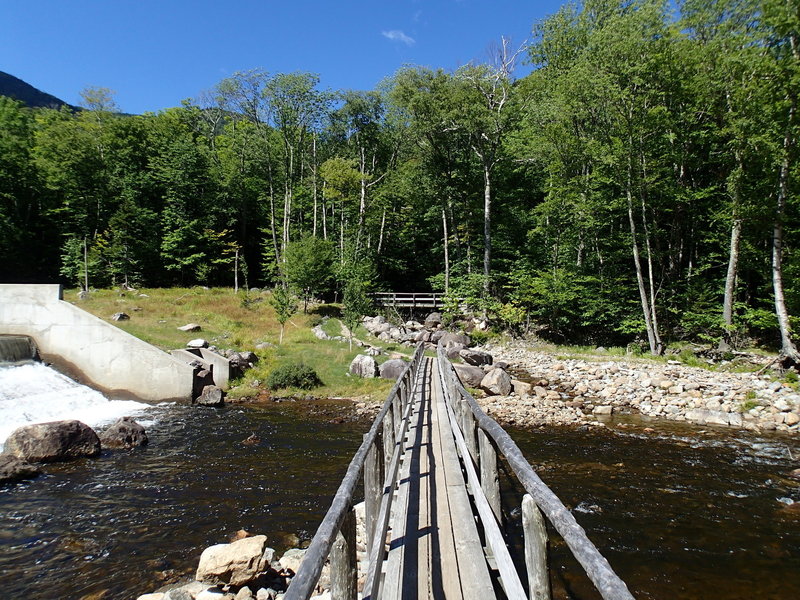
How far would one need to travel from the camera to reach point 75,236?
36.8 meters

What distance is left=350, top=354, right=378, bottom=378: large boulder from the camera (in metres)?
20.4

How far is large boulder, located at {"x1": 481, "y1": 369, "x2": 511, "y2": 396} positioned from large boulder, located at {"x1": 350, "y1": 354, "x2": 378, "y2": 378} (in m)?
5.38

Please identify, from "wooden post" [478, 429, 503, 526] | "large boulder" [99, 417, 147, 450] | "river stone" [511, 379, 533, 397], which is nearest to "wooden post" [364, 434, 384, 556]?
"wooden post" [478, 429, 503, 526]

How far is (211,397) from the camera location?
17.5 m

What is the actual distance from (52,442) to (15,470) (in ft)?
3.55

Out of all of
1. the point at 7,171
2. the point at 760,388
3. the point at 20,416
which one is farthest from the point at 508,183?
the point at 7,171

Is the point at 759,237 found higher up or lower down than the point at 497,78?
lower down

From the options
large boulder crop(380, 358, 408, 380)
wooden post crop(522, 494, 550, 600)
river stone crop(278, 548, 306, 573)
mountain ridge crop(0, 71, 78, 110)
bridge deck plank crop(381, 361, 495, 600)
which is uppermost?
mountain ridge crop(0, 71, 78, 110)

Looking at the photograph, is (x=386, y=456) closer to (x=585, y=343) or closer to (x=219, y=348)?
(x=219, y=348)

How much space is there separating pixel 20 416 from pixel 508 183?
117 feet

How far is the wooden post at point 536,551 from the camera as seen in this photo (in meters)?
2.48

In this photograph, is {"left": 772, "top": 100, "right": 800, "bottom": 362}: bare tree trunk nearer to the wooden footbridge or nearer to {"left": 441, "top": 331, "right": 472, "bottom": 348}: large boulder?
{"left": 441, "top": 331, "right": 472, "bottom": 348}: large boulder

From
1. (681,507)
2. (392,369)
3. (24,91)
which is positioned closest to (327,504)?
(681,507)

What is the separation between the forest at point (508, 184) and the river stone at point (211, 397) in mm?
16121
